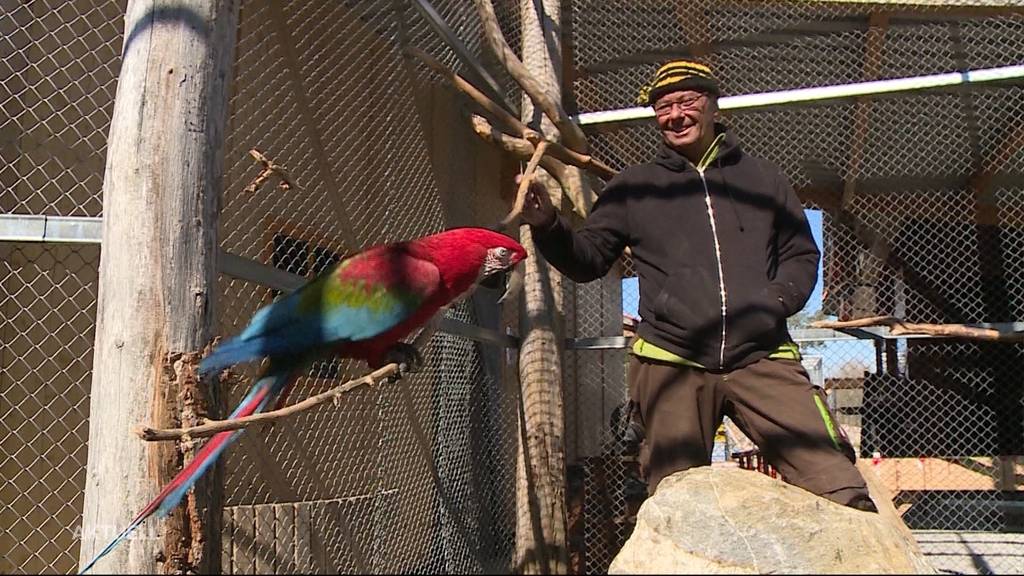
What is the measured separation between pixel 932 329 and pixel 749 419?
3439 millimetres

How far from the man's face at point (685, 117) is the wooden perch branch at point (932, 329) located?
2854 millimetres

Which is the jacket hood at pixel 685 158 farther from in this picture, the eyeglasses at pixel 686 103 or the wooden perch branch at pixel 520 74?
the wooden perch branch at pixel 520 74

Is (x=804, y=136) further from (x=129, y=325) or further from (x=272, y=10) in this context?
(x=129, y=325)

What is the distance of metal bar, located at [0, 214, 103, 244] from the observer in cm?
236

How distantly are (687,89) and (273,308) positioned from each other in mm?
1462

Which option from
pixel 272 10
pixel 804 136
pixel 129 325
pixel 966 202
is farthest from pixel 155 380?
pixel 966 202

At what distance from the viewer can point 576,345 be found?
4582mm

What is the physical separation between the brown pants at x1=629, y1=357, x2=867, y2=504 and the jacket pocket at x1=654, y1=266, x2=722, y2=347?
116 millimetres

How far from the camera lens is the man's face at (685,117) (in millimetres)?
2527

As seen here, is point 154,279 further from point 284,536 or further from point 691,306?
point 691,306

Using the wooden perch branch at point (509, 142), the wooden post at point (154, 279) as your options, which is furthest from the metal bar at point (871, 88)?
the wooden post at point (154, 279)

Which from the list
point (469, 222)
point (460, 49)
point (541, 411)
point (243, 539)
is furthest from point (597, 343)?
point (243, 539)

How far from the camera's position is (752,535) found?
115 centimetres

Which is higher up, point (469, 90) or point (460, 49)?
point (460, 49)
